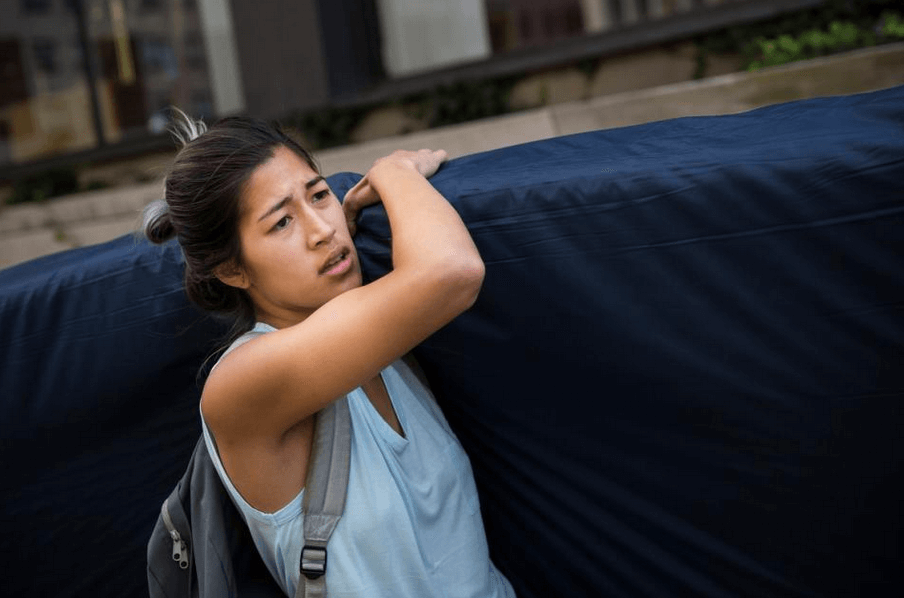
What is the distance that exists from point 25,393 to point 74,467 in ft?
0.71

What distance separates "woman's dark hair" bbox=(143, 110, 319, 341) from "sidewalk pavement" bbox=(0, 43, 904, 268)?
3.49ft

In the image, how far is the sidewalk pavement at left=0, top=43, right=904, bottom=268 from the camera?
3.97 metres

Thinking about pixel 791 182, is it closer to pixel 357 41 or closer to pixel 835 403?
pixel 835 403

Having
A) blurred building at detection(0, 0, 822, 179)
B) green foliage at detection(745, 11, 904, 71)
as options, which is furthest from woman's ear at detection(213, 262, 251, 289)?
blurred building at detection(0, 0, 822, 179)

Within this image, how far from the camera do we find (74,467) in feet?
7.44

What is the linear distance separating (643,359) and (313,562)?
2.40 feet

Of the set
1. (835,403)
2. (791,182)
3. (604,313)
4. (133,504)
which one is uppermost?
(791,182)

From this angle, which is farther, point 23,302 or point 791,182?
point 23,302

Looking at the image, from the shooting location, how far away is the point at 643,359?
5.90 feet

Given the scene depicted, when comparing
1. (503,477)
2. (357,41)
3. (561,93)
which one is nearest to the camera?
(503,477)

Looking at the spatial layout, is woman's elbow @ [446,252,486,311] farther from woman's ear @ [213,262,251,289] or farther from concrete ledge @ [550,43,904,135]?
concrete ledge @ [550,43,904,135]

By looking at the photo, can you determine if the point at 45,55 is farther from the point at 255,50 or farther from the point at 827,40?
the point at 827,40

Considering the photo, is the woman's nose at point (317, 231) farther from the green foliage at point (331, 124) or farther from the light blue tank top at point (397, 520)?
the green foliage at point (331, 124)

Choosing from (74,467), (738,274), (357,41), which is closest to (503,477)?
(738,274)
